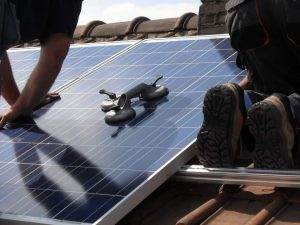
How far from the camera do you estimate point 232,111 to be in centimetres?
265

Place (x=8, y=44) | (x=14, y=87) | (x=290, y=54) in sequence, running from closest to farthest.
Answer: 1. (x=290, y=54)
2. (x=8, y=44)
3. (x=14, y=87)

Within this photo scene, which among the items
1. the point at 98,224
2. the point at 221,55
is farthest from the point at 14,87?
the point at 98,224

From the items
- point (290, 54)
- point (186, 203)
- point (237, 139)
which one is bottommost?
point (186, 203)

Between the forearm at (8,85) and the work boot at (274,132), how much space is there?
187cm

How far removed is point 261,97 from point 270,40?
0.26 meters

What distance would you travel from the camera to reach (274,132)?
249 centimetres

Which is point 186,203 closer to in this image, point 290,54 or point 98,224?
point 98,224

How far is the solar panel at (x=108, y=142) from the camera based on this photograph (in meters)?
2.55

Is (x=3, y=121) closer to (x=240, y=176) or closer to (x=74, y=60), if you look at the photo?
(x=74, y=60)

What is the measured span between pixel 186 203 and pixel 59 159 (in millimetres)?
714

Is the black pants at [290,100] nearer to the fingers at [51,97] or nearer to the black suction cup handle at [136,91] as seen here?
the black suction cup handle at [136,91]

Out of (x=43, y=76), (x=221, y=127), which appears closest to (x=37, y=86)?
(x=43, y=76)

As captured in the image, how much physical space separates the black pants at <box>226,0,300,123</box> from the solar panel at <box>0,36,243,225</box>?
35cm

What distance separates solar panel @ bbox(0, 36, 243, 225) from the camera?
255cm
